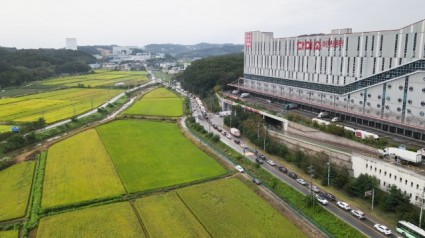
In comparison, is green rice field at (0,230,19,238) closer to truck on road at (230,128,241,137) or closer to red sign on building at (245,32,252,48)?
truck on road at (230,128,241,137)

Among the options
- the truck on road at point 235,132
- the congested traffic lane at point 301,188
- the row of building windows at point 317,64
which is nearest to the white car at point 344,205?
the congested traffic lane at point 301,188

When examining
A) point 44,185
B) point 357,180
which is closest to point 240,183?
point 357,180

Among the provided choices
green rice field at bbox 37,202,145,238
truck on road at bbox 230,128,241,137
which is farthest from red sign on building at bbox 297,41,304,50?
green rice field at bbox 37,202,145,238

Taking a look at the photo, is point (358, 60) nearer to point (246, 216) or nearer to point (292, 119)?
point (292, 119)

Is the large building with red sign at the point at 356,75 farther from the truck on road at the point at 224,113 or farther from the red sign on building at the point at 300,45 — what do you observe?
the truck on road at the point at 224,113

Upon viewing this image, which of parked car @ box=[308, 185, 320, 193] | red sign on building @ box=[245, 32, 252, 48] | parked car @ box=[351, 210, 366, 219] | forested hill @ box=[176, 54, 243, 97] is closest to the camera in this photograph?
parked car @ box=[351, 210, 366, 219]

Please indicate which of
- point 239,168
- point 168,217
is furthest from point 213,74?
point 168,217
